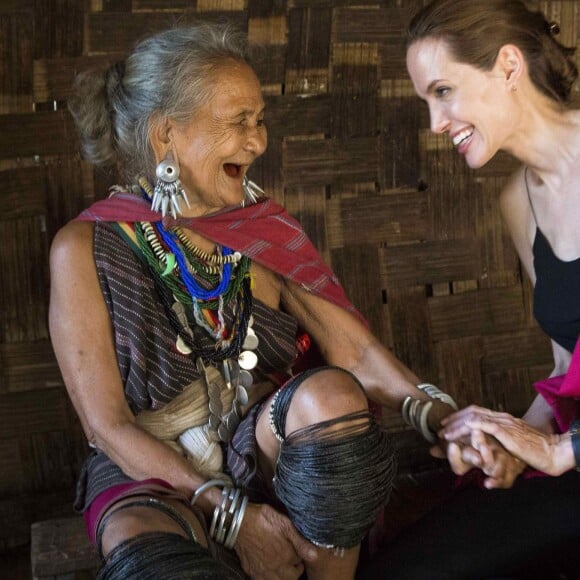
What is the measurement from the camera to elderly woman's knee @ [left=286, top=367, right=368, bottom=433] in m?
1.66

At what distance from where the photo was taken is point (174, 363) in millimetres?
1906

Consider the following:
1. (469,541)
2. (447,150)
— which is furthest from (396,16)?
(469,541)

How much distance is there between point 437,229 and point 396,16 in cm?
58

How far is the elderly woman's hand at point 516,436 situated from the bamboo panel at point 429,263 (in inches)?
30.9

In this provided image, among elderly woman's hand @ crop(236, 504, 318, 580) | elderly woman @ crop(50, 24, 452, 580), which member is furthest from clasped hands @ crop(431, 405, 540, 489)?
elderly woman's hand @ crop(236, 504, 318, 580)

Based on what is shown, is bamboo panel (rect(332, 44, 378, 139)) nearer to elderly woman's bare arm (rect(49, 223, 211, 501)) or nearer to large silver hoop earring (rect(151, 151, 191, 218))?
large silver hoop earring (rect(151, 151, 191, 218))

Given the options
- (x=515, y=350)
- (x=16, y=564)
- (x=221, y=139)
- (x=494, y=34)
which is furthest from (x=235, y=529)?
(x=515, y=350)

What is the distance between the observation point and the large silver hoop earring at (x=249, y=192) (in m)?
2.04

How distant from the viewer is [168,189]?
1.91m

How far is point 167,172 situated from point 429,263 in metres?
0.98

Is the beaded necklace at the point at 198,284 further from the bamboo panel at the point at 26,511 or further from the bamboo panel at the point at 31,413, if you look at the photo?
the bamboo panel at the point at 26,511

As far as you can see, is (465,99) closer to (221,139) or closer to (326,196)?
(221,139)

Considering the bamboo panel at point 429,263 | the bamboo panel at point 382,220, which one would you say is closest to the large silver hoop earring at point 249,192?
the bamboo panel at point 382,220

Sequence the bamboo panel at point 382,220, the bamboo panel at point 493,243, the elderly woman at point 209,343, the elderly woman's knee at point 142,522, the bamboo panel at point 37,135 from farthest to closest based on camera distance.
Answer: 1. the bamboo panel at point 493,243
2. the bamboo panel at point 382,220
3. the bamboo panel at point 37,135
4. the elderly woman at point 209,343
5. the elderly woman's knee at point 142,522
